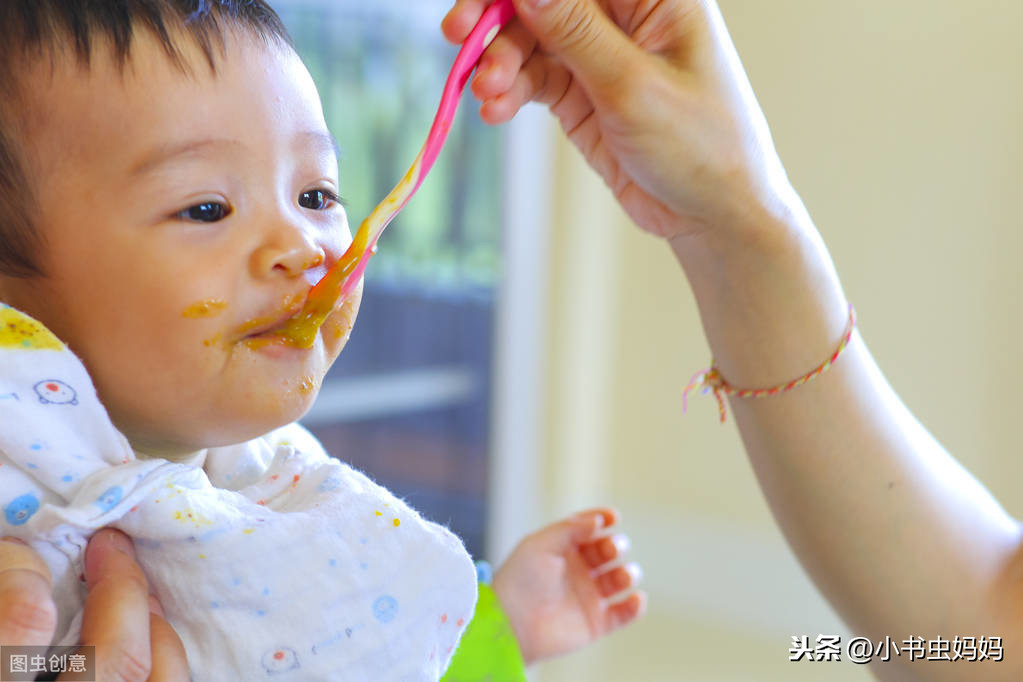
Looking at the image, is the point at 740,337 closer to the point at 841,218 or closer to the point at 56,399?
the point at 56,399

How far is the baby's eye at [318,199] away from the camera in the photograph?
0.72 metres

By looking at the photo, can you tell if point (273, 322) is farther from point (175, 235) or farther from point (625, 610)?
point (625, 610)

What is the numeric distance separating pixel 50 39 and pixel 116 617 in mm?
368

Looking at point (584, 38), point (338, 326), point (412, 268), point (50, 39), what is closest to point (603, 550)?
point (338, 326)

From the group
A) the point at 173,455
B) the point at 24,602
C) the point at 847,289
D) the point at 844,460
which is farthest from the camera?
the point at 847,289

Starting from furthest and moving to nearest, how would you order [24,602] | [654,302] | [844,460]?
[654,302] → [844,460] → [24,602]

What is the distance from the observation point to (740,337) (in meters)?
0.86

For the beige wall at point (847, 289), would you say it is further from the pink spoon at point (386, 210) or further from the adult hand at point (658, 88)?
the pink spoon at point (386, 210)

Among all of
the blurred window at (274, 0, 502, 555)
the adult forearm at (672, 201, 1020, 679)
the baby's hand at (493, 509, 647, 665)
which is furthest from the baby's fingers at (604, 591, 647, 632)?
the blurred window at (274, 0, 502, 555)

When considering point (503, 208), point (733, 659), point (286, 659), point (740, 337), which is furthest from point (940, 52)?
point (286, 659)

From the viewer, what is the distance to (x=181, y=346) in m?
0.64

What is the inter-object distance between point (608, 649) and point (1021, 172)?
135 centimetres

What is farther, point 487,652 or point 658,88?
point 487,652

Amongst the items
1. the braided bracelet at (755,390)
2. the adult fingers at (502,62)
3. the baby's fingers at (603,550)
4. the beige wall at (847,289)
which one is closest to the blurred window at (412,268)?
the beige wall at (847,289)
